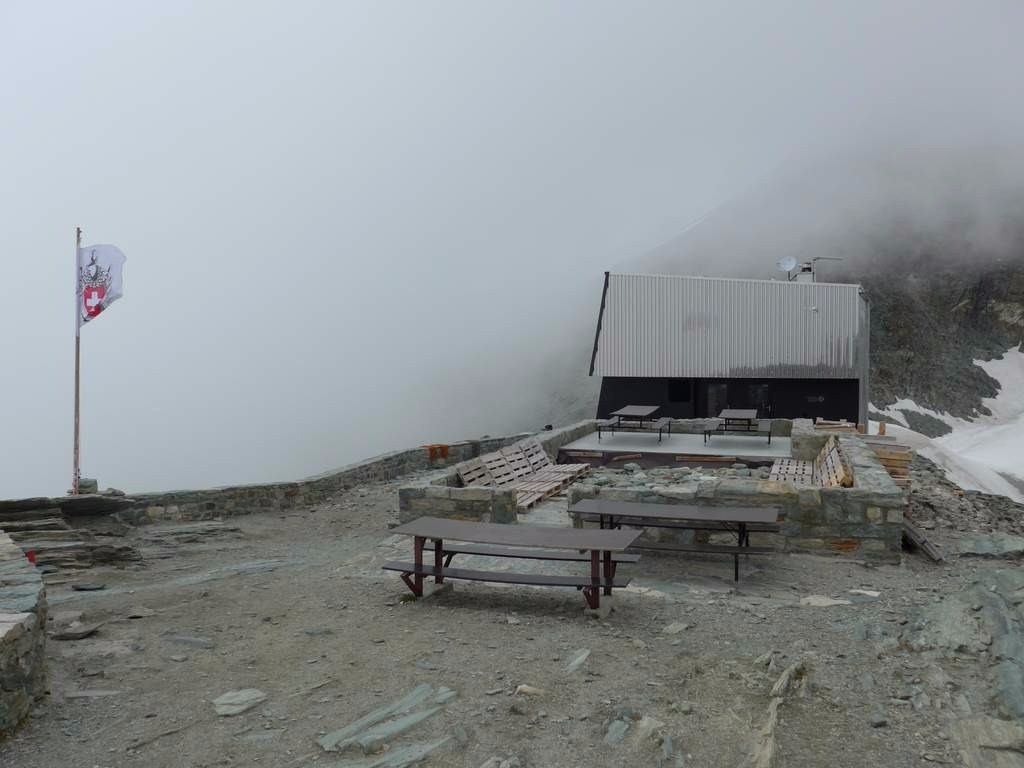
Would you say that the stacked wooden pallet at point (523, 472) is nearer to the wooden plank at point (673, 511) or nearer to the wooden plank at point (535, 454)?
the wooden plank at point (535, 454)

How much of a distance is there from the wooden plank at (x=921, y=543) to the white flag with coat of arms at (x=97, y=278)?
1233 cm

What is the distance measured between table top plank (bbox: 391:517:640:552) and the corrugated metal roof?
21.8 m

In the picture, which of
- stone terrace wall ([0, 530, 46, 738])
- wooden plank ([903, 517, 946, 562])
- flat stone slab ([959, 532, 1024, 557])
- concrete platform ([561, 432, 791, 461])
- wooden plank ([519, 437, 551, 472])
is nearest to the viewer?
stone terrace wall ([0, 530, 46, 738])

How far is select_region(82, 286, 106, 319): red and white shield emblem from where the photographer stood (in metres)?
12.0

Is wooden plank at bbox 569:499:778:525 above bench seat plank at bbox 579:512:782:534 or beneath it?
above

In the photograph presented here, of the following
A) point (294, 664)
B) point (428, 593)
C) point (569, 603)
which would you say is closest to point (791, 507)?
point (569, 603)

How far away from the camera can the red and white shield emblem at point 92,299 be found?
1195 centimetres

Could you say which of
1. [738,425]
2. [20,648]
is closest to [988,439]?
[738,425]

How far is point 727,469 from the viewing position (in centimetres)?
1344

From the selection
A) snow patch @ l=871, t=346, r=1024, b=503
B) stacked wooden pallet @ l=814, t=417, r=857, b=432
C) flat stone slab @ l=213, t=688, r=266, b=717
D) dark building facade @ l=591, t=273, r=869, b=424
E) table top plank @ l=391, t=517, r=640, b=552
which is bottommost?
snow patch @ l=871, t=346, r=1024, b=503

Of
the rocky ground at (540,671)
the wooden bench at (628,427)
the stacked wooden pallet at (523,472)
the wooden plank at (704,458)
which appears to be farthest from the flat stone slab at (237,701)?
the wooden bench at (628,427)

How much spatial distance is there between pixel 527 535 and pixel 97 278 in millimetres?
9968

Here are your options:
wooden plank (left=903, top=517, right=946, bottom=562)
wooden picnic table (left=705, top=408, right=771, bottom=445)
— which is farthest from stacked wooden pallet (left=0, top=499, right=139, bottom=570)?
wooden picnic table (left=705, top=408, right=771, bottom=445)

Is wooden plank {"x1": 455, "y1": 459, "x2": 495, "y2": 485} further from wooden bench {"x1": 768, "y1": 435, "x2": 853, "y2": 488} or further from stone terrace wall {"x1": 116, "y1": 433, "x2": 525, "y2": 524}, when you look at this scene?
wooden bench {"x1": 768, "y1": 435, "x2": 853, "y2": 488}
